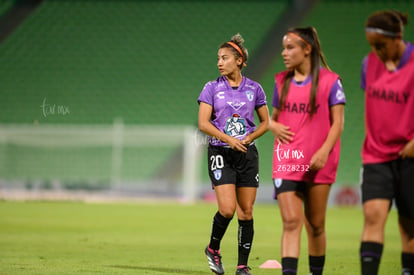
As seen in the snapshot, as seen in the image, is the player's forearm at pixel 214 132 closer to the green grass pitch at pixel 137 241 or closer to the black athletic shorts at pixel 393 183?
the green grass pitch at pixel 137 241

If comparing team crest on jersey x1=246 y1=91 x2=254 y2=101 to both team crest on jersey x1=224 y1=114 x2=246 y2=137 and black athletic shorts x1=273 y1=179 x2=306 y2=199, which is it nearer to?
team crest on jersey x1=224 y1=114 x2=246 y2=137

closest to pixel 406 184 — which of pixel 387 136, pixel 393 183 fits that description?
pixel 393 183

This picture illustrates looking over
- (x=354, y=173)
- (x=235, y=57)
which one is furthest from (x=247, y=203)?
(x=354, y=173)

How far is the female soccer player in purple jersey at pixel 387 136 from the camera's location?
518cm

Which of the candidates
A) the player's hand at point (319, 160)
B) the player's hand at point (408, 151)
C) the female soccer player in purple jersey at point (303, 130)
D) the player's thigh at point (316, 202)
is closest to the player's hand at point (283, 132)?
the female soccer player in purple jersey at point (303, 130)

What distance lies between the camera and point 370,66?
537 cm

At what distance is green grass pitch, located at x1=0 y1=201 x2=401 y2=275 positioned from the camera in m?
8.19

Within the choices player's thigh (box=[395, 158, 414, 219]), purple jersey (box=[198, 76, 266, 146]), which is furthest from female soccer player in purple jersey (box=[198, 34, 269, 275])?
player's thigh (box=[395, 158, 414, 219])

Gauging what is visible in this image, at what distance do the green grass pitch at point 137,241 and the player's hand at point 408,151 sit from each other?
3064 millimetres

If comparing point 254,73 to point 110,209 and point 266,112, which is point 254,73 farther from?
point 266,112

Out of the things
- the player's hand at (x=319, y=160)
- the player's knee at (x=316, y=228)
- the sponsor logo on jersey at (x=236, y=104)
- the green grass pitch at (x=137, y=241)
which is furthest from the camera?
the green grass pitch at (x=137, y=241)

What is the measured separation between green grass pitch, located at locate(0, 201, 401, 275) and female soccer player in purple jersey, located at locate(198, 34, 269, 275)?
25.3 inches

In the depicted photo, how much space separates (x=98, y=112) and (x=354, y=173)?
8409 millimetres

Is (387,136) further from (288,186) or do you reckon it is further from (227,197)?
(227,197)
